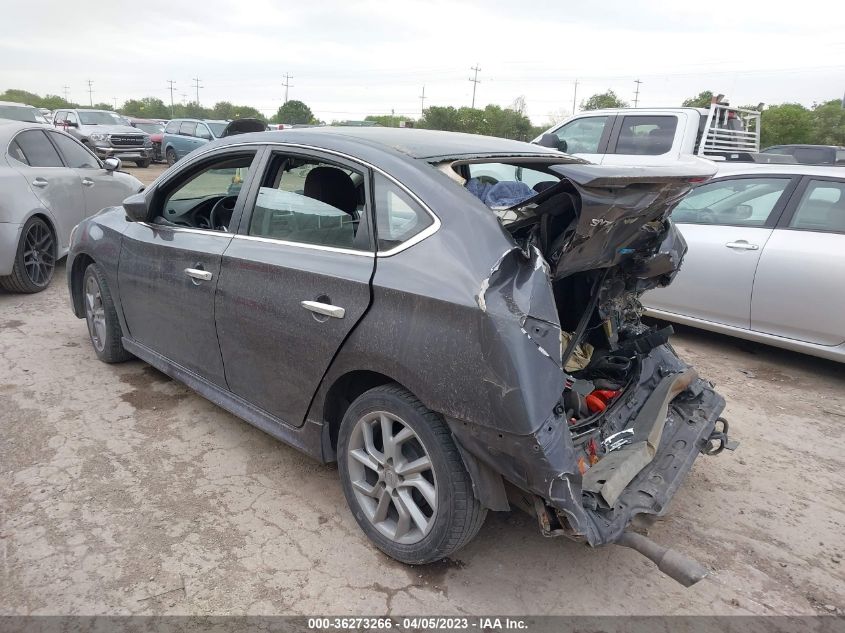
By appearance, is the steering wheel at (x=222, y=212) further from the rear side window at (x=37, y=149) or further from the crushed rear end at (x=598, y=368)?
the rear side window at (x=37, y=149)

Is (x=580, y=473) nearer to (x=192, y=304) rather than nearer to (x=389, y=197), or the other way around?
(x=389, y=197)

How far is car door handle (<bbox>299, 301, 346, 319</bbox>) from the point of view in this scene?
8.55ft

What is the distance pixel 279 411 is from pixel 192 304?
847mm

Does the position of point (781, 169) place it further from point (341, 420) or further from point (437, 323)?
point (341, 420)

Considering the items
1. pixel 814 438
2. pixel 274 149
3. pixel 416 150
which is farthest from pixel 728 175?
pixel 274 149

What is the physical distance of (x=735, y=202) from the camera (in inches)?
209

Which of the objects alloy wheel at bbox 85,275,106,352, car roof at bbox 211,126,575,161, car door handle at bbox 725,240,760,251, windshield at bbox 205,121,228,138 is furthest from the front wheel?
windshield at bbox 205,121,228,138

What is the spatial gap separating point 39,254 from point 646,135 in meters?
7.28

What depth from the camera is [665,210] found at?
2.68m

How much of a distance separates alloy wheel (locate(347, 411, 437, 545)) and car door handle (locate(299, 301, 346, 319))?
438 mm

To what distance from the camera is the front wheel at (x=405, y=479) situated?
93.0 inches

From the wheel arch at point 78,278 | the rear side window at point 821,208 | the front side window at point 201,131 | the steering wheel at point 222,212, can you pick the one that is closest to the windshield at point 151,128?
the front side window at point 201,131

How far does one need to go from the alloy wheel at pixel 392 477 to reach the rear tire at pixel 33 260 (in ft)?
16.6

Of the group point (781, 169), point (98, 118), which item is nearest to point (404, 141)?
point (781, 169)
